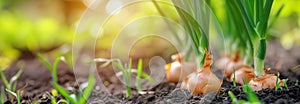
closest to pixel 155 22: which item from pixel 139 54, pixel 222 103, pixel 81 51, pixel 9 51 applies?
pixel 139 54

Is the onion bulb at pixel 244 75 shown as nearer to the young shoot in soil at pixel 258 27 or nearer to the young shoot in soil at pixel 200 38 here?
the young shoot in soil at pixel 258 27

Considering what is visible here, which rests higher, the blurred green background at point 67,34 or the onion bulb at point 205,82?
the blurred green background at point 67,34

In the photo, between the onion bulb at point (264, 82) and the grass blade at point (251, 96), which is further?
the onion bulb at point (264, 82)

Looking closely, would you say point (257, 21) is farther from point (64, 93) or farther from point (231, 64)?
point (64, 93)

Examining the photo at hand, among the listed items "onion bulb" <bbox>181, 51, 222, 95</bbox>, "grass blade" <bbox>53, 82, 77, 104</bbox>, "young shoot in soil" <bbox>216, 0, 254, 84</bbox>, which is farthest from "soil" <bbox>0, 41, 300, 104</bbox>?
"grass blade" <bbox>53, 82, 77, 104</bbox>

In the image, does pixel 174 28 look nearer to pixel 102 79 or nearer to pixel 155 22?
pixel 102 79

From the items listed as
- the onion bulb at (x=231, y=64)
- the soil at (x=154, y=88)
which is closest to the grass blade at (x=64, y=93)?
the soil at (x=154, y=88)

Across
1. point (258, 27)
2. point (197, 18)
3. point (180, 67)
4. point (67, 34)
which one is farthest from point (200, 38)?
point (67, 34)
